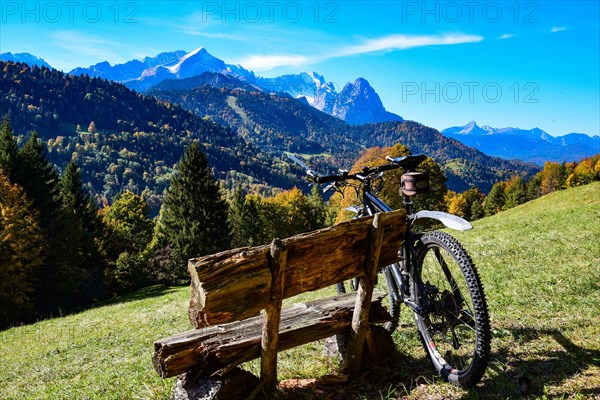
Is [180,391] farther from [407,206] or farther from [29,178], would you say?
[29,178]

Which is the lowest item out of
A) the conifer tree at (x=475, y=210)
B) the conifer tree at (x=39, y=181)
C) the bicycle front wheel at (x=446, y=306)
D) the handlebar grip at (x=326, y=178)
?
the conifer tree at (x=475, y=210)

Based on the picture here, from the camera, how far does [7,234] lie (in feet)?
110

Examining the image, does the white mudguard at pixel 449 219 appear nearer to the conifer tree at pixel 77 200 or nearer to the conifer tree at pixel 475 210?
the conifer tree at pixel 77 200

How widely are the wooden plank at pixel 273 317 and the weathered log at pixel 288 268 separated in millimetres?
79

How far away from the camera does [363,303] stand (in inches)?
200

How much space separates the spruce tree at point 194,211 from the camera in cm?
5147

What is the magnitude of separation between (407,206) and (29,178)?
49.7m

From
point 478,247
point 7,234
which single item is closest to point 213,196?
point 7,234

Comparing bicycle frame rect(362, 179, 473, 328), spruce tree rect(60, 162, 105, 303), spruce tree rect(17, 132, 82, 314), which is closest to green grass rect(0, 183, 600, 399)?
bicycle frame rect(362, 179, 473, 328)

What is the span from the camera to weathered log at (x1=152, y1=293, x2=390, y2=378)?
4.33 metres

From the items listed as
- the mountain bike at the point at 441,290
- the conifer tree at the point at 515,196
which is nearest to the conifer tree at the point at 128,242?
the mountain bike at the point at 441,290

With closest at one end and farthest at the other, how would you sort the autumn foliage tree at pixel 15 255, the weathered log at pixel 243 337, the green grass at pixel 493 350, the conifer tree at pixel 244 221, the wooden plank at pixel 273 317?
the wooden plank at pixel 273 317, the weathered log at pixel 243 337, the green grass at pixel 493 350, the autumn foliage tree at pixel 15 255, the conifer tree at pixel 244 221

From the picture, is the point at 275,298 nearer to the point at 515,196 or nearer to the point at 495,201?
the point at 515,196

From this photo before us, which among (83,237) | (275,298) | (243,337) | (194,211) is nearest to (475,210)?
(194,211)
